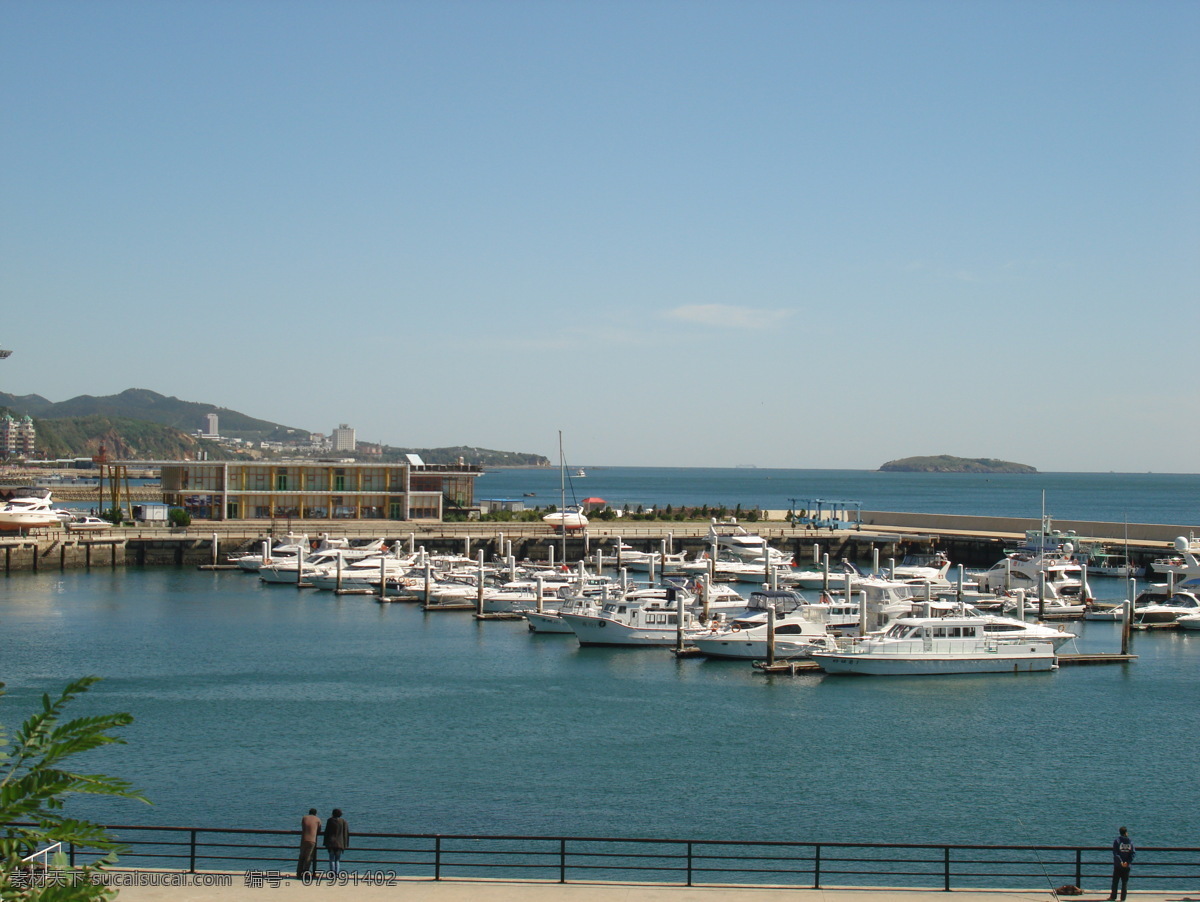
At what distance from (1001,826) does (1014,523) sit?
7824cm

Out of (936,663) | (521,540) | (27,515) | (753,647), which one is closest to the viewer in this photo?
(936,663)

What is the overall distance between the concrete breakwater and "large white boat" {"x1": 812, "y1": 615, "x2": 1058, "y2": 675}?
40.8m

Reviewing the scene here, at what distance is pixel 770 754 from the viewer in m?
34.7

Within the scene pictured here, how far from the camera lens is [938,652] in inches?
1852

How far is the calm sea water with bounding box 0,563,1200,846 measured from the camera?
28875 millimetres

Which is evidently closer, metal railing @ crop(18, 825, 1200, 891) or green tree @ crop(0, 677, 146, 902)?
green tree @ crop(0, 677, 146, 902)

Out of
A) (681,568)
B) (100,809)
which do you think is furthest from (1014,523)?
(100,809)

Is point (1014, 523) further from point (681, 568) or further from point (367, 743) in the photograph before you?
point (367, 743)

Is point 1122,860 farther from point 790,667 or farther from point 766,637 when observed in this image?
point 766,637

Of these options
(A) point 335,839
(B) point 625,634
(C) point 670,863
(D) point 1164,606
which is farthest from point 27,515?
(A) point 335,839

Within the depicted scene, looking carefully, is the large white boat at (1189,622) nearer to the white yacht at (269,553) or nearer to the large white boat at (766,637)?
the large white boat at (766,637)

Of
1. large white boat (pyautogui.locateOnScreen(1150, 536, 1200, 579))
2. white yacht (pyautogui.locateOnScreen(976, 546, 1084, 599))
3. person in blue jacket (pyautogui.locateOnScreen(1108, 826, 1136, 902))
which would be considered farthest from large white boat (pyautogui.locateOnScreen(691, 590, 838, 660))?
person in blue jacket (pyautogui.locateOnScreen(1108, 826, 1136, 902))

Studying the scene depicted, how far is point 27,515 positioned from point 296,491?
815 inches

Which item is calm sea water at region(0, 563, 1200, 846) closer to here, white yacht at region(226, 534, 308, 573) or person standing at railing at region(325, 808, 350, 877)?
person standing at railing at region(325, 808, 350, 877)
